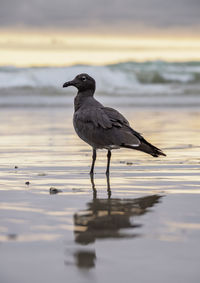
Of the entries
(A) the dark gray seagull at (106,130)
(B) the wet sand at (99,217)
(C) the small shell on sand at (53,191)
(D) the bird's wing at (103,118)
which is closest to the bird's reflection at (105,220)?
(B) the wet sand at (99,217)

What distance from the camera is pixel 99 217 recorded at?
5141 mm

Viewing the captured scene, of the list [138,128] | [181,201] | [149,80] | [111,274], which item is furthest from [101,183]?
[149,80]

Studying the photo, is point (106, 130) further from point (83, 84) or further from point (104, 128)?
point (83, 84)

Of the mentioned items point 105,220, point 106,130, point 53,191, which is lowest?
point 105,220

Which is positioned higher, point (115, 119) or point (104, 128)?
point (115, 119)

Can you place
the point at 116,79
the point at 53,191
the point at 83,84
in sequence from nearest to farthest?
1. the point at 53,191
2. the point at 83,84
3. the point at 116,79

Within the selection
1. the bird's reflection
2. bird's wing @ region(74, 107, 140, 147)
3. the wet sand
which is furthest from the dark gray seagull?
the bird's reflection

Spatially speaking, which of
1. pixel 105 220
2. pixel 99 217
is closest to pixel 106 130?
pixel 99 217

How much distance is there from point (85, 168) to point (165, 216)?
3.26 m

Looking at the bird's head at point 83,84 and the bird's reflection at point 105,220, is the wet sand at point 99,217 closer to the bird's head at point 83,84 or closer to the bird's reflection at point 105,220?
the bird's reflection at point 105,220

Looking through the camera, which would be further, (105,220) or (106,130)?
(106,130)

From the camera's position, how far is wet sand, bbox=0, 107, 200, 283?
3699 millimetres

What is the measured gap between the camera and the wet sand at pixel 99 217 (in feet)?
12.1

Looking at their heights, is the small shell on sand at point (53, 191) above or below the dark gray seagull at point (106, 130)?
below
